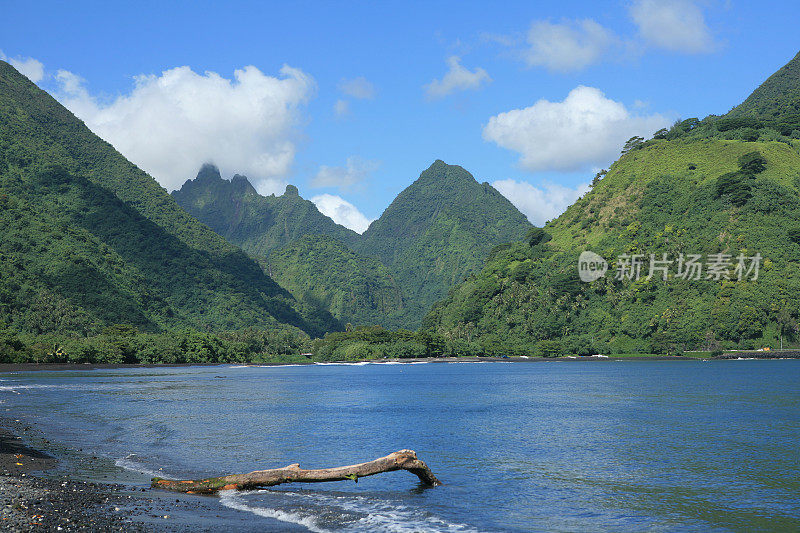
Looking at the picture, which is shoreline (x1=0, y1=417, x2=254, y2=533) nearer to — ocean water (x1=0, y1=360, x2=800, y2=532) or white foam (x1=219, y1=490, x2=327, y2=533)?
white foam (x1=219, y1=490, x2=327, y2=533)

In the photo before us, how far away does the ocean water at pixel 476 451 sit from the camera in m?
27.2

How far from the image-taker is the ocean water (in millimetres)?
27250

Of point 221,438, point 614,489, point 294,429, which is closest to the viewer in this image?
point 614,489

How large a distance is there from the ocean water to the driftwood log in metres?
0.69

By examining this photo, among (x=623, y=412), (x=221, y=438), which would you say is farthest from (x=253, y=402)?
(x=623, y=412)

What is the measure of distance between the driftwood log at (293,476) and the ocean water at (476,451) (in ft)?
2.26

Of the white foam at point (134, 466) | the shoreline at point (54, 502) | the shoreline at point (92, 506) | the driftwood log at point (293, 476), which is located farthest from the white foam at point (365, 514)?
the white foam at point (134, 466)

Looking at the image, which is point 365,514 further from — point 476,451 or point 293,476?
point 476,451

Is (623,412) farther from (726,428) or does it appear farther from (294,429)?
(294,429)

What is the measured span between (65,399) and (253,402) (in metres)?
22.3

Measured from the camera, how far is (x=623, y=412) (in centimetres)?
7188

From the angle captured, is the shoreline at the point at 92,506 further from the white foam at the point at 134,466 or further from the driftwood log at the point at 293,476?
the white foam at the point at 134,466

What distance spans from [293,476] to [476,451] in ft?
63.9

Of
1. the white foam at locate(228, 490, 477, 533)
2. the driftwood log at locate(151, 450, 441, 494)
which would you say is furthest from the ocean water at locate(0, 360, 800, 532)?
the driftwood log at locate(151, 450, 441, 494)
